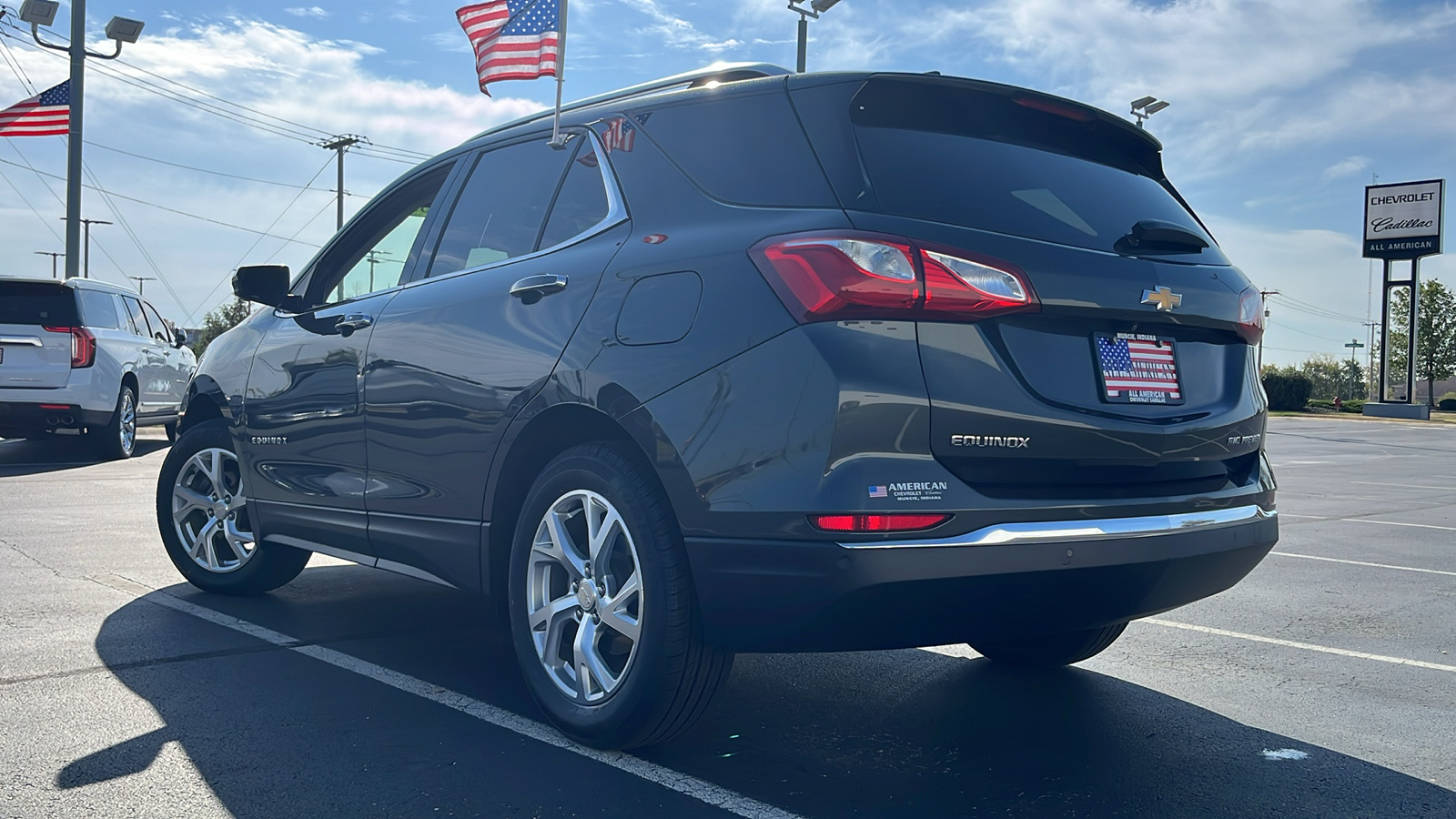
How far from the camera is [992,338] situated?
2.96 metres

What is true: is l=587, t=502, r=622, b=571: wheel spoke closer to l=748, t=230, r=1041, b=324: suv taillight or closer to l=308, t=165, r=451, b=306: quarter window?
l=748, t=230, r=1041, b=324: suv taillight

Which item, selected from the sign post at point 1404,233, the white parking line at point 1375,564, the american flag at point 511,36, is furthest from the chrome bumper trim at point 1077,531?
the sign post at point 1404,233

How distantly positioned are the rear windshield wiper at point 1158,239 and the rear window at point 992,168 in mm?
14

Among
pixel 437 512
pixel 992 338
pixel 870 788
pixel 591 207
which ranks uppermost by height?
pixel 591 207

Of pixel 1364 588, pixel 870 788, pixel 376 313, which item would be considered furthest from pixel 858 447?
pixel 1364 588

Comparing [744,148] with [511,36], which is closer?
[744,148]

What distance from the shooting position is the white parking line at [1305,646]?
4695 millimetres

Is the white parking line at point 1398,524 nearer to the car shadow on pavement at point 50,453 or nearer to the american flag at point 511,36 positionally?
the american flag at point 511,36

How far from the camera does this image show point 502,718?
12.2 ft

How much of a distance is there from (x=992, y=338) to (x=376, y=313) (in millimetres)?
2473

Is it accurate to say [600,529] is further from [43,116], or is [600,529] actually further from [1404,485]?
[43,116]

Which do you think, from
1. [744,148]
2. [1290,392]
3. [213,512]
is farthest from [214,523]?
[1290,392]

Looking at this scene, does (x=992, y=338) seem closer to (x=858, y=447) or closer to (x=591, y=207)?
(x=858, y=447)

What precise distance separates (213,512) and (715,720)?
2988 mm
